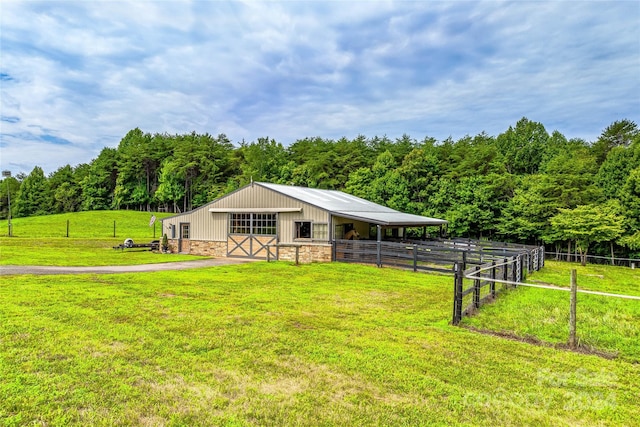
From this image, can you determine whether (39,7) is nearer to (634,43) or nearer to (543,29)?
(543,29)

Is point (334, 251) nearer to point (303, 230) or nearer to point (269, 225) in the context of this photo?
point (303, 230)

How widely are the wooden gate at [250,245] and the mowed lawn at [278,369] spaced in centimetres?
1082

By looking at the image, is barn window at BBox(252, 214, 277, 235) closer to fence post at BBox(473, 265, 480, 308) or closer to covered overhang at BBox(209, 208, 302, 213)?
covered overhang at BBox(209, 208, 302, 213)

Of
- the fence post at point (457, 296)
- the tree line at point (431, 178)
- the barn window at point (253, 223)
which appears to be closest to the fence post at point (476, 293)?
the fence post at point (457, 296)

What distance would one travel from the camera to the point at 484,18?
14375 millimetres

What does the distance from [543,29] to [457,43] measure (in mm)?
4479

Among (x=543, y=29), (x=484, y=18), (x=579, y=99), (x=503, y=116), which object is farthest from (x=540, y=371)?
(x=503, y=116)

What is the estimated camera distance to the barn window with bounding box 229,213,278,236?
18.7m

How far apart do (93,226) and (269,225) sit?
3315 cm

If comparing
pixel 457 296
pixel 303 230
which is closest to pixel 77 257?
pixel 303 230

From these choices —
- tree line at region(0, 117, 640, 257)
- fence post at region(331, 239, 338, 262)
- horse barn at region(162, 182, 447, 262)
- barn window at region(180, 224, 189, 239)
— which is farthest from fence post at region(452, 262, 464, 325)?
tree line at region(0, 117, 640, 257)

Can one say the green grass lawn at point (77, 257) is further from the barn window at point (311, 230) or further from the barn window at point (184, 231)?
the barn window at point (311, 230)

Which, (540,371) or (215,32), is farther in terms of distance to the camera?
(215,32)

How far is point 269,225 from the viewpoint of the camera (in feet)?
61.5
